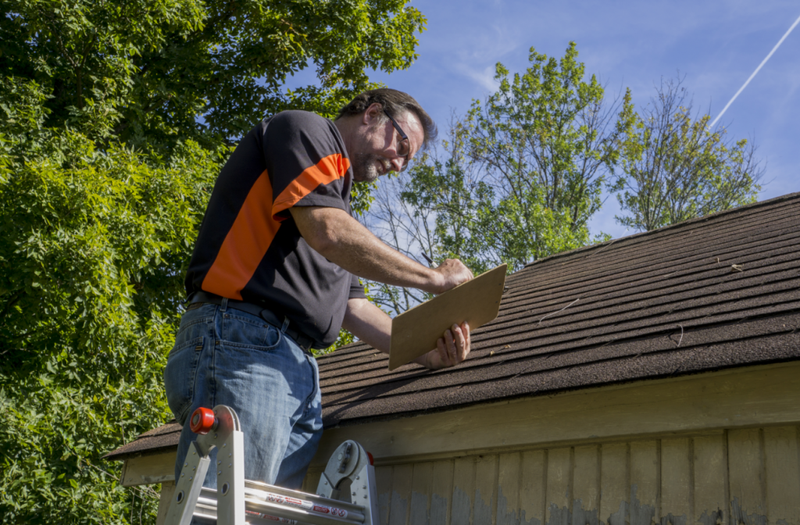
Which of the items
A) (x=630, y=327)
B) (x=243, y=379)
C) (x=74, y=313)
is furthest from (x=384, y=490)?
(x=74, y=313)

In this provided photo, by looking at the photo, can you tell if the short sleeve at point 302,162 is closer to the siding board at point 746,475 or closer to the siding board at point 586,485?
the siding board at point 586,485

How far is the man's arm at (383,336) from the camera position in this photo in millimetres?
3430

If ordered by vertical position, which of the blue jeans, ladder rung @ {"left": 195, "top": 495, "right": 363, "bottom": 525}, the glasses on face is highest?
the glasses on face

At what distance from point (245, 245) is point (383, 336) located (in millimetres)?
1260

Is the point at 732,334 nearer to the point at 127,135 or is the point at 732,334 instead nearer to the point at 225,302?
the point at 225,302

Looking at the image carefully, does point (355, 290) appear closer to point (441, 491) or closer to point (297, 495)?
point (441, 491)

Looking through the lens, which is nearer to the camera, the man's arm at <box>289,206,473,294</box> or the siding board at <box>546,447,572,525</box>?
the man's arm at <box>289,206,473,294</box>

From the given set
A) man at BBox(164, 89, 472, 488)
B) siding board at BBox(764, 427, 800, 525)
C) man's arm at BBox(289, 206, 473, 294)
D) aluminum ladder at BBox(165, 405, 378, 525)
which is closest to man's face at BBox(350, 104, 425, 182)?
man at BBox(164, 89, 472, 488)

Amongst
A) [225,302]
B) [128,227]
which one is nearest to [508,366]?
[225,302]

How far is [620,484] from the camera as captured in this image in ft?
8.55

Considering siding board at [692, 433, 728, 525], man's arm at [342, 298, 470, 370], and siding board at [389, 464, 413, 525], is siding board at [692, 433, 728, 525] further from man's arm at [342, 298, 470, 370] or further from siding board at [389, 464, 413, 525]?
siding board at [389, 464, 413, 525]

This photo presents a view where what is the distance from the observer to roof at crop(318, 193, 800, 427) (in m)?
2.60

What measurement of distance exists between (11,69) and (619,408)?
11.5 m

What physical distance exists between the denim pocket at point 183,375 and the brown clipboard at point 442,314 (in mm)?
788
